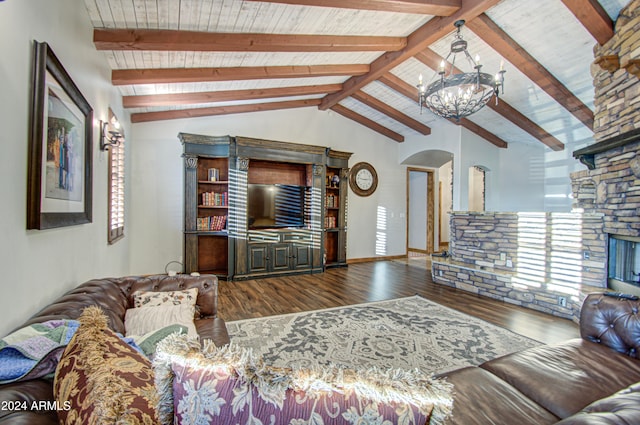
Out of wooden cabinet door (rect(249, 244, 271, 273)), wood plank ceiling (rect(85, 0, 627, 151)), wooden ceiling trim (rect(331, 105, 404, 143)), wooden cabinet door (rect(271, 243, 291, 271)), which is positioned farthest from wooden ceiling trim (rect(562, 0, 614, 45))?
wooden cabinet door (rect(249, 244, 271, 273))

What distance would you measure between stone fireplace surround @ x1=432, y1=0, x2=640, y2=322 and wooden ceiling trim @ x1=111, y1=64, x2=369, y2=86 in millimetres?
2936

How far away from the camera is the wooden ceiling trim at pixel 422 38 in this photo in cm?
289

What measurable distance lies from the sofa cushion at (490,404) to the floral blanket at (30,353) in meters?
1.41

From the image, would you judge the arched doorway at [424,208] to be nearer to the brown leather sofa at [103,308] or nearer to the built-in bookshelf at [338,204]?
the built-in bookshelf at [338,204]

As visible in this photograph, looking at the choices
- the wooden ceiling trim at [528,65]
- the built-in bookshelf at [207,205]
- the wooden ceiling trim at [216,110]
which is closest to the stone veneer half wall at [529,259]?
the wooden ceiling trim at [528,65]

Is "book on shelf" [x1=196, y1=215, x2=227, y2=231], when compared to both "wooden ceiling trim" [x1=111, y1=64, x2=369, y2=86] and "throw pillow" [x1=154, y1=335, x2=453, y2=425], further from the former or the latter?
"throw pillow" [x1=154, y1=335, x2=453, y2=425]

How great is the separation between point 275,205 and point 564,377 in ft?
15.1

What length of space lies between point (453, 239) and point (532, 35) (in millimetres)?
3056

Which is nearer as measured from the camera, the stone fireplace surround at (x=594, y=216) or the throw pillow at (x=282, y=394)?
the throw pillow at (x=282, y=394)

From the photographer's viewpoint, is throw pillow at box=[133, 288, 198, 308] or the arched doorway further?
the arched doorway

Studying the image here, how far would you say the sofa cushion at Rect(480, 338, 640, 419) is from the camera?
1.31m

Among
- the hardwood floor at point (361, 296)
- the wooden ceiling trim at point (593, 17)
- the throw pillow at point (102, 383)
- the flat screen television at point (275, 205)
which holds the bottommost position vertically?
the hardwood floor at point (361, 296)

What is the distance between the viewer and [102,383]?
0.73 m

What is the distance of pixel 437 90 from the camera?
2.82m
